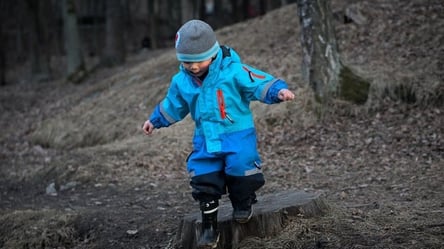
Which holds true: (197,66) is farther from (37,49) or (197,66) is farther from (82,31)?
(82,31)

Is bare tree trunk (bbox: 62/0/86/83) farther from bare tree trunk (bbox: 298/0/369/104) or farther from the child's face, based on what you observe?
the child's face

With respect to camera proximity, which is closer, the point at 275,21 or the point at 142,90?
the point at 142,90

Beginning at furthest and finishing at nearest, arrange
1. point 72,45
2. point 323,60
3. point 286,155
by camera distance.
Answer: point 72,45, point 323,60, point 286,155

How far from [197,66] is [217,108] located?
0.34 m

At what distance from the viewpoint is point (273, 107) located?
35.1 feet

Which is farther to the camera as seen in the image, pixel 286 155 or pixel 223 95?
pixel 286 155

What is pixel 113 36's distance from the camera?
2350 cm

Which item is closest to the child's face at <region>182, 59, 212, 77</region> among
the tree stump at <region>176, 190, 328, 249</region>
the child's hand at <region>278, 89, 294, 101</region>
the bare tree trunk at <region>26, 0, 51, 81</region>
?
the child's hand at <region>278, 89, 294, 101</region>

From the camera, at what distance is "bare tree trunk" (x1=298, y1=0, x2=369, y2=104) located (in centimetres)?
1002

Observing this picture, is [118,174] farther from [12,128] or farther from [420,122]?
[12,128]

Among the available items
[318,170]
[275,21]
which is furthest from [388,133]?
[275,21]

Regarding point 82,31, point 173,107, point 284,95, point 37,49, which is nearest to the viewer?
point 284,95

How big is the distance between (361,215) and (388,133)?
4.04 m

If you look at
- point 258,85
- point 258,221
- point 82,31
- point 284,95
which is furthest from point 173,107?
point 82,31
